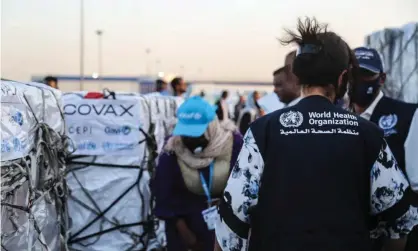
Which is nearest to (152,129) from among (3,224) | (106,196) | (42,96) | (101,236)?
(106,196)

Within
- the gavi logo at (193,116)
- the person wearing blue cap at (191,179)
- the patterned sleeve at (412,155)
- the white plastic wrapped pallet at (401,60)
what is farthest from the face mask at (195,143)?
the white plastic wrapped pallet at (401,60)

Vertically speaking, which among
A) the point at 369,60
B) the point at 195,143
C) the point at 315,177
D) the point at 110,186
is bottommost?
the point at 110,186

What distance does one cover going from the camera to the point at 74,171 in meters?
5.44

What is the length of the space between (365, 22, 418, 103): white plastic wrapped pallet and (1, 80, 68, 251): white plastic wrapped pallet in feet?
9.84

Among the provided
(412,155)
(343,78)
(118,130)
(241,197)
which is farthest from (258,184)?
(118,130)

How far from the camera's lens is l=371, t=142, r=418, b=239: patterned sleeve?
2.08 meters

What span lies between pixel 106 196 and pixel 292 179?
3744mm

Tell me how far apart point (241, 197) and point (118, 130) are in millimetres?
3515

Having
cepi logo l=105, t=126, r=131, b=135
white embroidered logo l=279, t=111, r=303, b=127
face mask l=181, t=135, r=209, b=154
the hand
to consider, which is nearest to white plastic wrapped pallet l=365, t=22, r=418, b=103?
face mask l=181, t=135, r=209, b=154

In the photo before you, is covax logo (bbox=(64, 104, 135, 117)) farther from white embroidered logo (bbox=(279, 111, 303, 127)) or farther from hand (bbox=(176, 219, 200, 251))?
white embroidered logo (bbox=(279, 111, 303, 127))

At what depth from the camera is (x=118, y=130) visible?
545 centimetres

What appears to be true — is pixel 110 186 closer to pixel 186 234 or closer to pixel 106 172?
pixel 106 172

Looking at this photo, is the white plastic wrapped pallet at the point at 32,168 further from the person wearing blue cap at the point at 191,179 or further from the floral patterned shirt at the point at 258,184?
the floral patterned shirt at the point at 258,184

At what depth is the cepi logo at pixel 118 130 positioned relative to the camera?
5.43 metres
